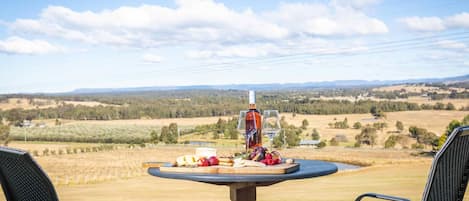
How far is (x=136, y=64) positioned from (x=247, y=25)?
23.4ft

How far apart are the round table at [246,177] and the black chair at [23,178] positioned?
2.08ft

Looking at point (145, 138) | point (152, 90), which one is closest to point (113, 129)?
point (145, 138)

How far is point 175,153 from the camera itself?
994 inches

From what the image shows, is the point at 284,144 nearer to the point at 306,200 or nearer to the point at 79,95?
the point at 79,95

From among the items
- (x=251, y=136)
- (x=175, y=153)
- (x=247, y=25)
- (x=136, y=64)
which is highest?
(x=247, y=25)

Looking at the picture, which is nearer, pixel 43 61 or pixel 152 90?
pixel 152 90

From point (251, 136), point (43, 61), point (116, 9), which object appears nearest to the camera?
point (251, 136)

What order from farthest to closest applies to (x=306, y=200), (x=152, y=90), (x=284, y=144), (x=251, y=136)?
(x=152, y=90)
(x=284, y=144)
(x=306, y=200)
(x=251, y=136)

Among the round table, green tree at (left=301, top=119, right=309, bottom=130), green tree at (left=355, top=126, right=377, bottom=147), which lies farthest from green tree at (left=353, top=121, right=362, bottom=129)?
the round table

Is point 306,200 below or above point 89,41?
below

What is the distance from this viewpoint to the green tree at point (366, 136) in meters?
25.8

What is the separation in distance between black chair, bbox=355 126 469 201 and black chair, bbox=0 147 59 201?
130 centimetres

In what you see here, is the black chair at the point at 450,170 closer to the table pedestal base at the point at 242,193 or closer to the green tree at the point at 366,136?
the table pedestal base at the point at 242,193

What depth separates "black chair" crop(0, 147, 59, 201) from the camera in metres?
1.92
